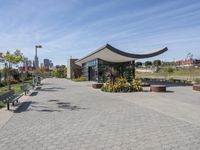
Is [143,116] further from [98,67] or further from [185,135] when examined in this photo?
[98,67]

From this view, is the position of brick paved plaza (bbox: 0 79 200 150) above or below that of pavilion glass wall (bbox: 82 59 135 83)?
below

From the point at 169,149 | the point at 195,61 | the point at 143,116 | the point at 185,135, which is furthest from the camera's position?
the point at 195,61

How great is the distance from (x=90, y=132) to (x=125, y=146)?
5.23 ft

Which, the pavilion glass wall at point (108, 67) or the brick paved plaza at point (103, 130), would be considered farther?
the pavilion glass wall at point (108, 67)

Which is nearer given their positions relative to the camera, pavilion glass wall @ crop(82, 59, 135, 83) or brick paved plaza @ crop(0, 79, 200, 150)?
brick paved plaza @ crop(0, 79, 200, 150)

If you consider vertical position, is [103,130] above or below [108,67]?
below

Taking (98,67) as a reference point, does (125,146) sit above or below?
below

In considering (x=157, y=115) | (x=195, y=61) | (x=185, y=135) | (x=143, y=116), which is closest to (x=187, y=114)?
(x=157, y=115)

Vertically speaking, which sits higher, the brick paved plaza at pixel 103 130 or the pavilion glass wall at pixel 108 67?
the pavilion glass wall at pixel 108 67

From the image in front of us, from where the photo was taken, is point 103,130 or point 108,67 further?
point 108,67

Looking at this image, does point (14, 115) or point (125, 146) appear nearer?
point (125, 146)

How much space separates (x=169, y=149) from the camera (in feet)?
18.0

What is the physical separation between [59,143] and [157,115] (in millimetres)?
4750

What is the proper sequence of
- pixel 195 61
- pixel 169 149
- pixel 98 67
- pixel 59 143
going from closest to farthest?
pixel 169 149
pixel 59 143
pixel 98 67
pixel 195 61
